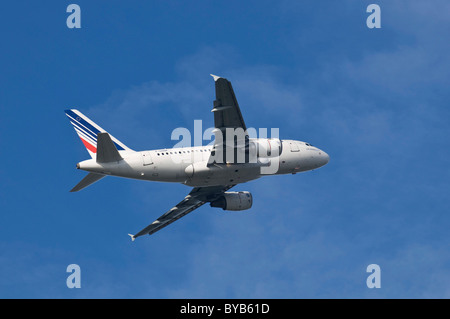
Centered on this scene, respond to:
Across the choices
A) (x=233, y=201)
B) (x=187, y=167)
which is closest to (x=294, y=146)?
(x=233, y=201)

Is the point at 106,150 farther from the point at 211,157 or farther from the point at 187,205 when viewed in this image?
the point at 187,205

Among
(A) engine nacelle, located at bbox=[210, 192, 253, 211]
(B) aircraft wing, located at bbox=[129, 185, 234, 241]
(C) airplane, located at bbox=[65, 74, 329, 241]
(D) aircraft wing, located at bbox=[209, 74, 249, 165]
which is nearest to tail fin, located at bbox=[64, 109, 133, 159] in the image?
(C) airplane, located at bbox=[65, 74, 329, 241]

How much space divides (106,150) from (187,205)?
660 inches

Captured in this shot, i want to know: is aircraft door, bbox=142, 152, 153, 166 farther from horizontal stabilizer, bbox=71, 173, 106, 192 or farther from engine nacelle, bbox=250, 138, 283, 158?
engine nacelle, bbox=250, 138, 283, 158

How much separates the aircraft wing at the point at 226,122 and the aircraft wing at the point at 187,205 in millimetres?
9268

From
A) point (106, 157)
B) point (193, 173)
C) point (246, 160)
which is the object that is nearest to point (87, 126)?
point (106, 157)

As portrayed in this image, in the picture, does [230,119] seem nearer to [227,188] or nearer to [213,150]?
[213,150]

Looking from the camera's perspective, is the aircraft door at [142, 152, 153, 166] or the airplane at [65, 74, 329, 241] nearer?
the airplane at [65, 74, 329, 241]

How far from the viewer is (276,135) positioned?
63.1 meters

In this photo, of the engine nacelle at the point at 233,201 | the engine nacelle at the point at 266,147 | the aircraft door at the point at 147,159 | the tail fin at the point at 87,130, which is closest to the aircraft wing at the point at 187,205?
the engine nacelle at the point at 233,201

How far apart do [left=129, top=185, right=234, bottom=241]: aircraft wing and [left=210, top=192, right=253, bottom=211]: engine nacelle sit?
496 millimetres

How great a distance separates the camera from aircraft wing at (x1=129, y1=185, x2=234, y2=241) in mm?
69188

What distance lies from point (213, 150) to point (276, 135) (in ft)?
21.4
